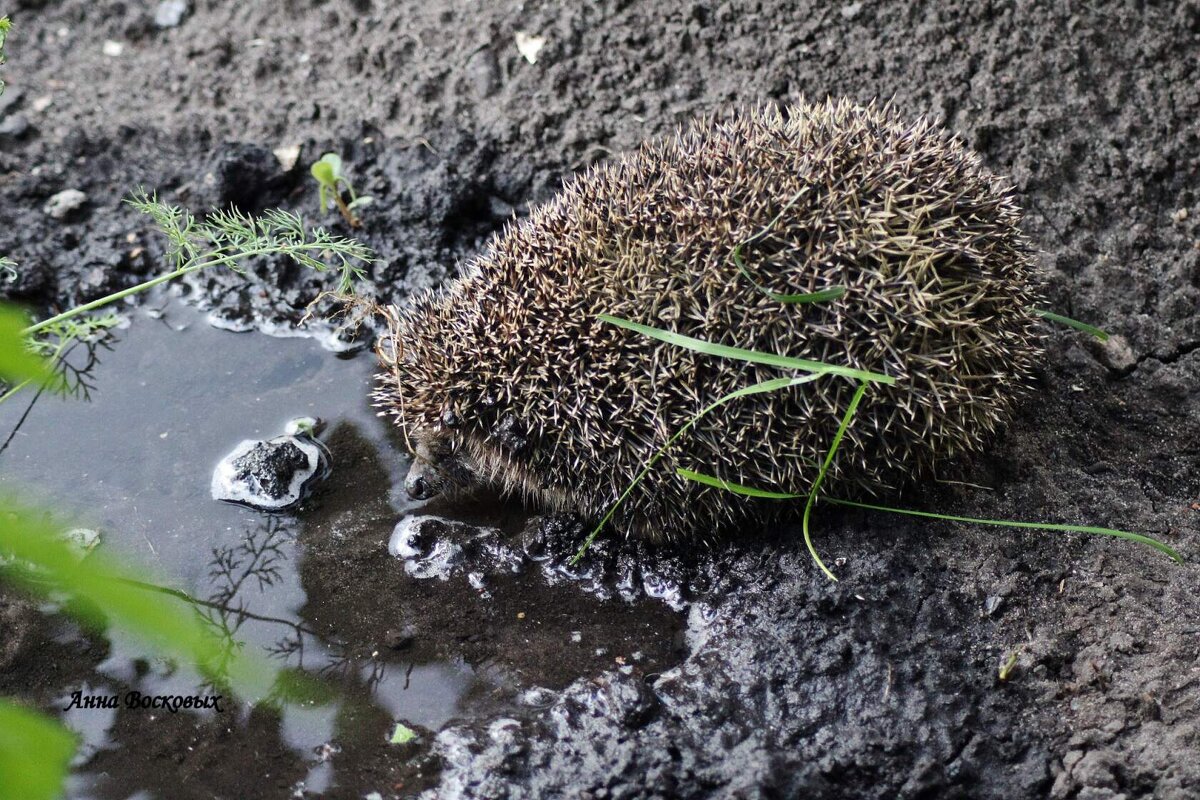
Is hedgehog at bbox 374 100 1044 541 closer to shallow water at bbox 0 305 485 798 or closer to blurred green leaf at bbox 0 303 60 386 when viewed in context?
shallow water at bbox 0 305 485 798

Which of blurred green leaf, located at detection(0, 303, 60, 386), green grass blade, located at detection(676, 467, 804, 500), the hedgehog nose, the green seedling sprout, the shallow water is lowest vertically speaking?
the shallow water

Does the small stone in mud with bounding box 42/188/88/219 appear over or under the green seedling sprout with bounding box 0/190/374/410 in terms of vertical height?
under

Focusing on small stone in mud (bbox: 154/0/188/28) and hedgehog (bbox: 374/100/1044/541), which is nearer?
hedgehog (bbox: 374/100/1044/541)

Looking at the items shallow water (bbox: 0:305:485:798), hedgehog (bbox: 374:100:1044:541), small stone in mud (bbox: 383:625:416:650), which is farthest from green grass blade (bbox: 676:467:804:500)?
small stone in mud (bbox: 383:625:416:650)

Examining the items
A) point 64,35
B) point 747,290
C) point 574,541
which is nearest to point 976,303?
point 747,290

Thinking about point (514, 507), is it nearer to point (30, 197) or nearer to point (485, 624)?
point (485, 624)

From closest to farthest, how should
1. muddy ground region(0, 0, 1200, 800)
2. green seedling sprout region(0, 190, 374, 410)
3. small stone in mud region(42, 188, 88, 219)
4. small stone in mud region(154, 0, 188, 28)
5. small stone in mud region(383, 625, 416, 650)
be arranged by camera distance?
muddy ground region(0, 0, 1200, 800)
small stone in mud region(383, 625, 416, 650)
green seedling sprout region(0, 190, 374, 410)
small stone in mud region(42, 188, 88, 219)
small stone in mud region(154, 0, 188, 28)

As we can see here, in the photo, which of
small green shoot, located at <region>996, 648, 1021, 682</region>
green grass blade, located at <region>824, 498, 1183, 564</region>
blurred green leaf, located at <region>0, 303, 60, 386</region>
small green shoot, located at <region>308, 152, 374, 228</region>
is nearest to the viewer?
blurred green leaf, located at <region>0, 303, 60, 386</region>
